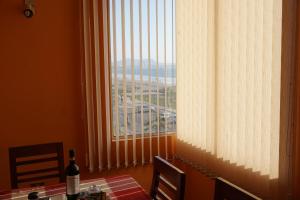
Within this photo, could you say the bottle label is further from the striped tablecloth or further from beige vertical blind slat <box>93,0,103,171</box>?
beige vertical blind slat <box>93,0,103,171</box>

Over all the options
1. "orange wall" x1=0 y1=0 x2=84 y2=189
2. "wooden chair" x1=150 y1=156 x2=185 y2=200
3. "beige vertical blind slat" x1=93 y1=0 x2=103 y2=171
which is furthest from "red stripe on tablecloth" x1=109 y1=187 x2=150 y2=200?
"orange wall" x1=0 y1=0 x2=84 y2=189

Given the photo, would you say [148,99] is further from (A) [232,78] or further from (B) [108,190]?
(B) [108,190]

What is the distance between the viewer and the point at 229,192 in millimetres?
1372

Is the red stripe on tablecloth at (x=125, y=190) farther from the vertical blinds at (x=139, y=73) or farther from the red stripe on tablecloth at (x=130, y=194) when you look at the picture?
the vertical blinds at (x=139, y=73)

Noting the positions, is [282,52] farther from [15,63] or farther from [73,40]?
[15,63]

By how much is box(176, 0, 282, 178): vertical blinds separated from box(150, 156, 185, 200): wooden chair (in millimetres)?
609

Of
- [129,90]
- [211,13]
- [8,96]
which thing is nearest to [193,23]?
[211,13]

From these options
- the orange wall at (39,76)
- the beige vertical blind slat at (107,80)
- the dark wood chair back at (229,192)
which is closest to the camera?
the dark wood chair back at (229,192)

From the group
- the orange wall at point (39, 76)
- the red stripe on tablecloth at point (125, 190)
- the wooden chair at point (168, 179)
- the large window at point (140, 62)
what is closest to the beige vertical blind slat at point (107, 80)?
the large window at point (140, 62)

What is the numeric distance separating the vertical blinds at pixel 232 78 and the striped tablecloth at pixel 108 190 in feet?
2.52

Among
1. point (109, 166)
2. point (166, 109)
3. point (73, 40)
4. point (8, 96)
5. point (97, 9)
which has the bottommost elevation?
point (109, 166)

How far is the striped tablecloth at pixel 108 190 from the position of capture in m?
1.68

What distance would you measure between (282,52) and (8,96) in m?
2.17

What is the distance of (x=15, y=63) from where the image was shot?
2508mm
